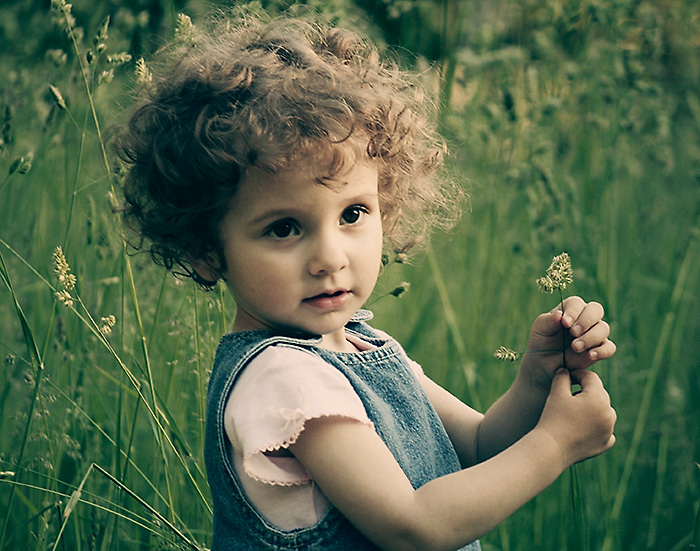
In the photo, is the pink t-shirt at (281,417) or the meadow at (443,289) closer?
the pink t-shirt at (281,417)

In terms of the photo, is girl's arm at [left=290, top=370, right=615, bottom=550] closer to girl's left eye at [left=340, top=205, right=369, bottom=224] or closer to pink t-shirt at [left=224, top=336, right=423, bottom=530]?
pink t-shirt at [left=224, top=336, right=423, bottom=530]

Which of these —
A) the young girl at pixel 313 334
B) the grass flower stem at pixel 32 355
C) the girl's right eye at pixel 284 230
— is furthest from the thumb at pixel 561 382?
the grass flower stem at pixel 32 355

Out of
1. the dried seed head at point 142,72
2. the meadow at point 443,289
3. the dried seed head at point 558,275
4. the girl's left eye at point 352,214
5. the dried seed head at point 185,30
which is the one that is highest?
the dried seed head at point 185,30

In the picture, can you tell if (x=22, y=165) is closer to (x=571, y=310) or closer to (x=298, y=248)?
(x=298, y=248)

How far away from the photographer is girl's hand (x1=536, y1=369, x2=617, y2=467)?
3.20ft

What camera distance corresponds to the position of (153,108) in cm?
113

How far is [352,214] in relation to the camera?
1052 millimetres

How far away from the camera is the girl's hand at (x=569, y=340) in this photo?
3.38 feet

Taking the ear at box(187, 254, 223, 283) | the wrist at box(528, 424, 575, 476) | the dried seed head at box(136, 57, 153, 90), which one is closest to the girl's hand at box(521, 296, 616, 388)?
the wrist at box(528, 424, 575, 476)

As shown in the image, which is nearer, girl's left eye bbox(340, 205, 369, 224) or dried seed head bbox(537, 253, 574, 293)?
dried seed head bbox(537, 253, 574, 293)

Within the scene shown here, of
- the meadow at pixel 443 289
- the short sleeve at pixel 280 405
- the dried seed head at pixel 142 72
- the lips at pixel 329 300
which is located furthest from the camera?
the meadow at pixel 443 289

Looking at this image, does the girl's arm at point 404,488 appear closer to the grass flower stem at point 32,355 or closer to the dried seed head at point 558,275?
the dried seed head at point 558,275

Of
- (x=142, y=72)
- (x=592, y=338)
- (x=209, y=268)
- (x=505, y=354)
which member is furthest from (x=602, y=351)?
(x=142, y=72)

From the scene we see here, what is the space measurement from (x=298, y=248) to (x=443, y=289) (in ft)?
2.22
